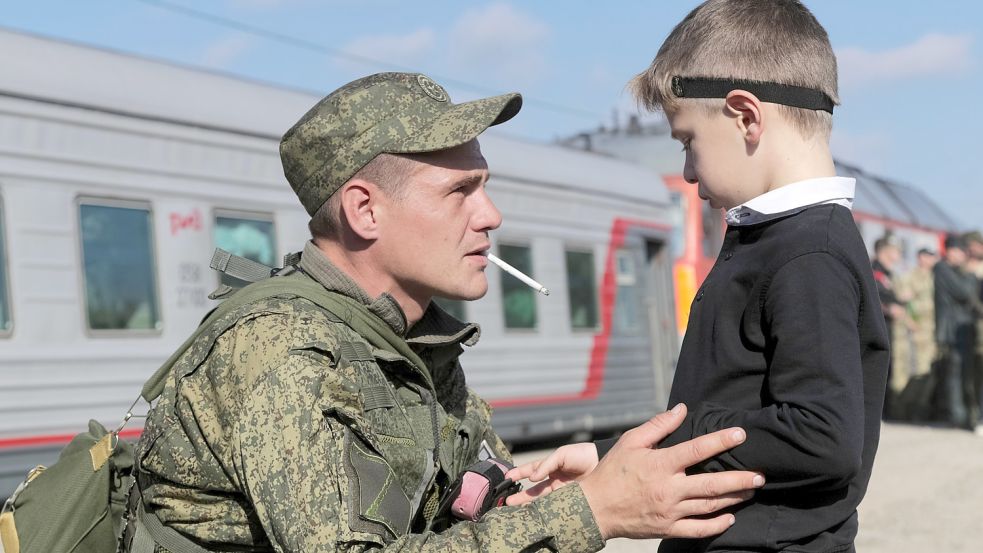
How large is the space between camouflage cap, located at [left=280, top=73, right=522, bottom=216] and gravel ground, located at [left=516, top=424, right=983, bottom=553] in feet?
17.2

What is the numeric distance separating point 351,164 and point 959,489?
794 centimetres

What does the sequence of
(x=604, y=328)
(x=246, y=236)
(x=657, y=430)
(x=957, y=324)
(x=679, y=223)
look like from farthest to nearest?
(x=679, y=223) < (x=957, y=324) < (x=604, y=328) < (x=246, y=236) < (x=657, y=430)

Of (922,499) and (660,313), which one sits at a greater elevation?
(660,313)

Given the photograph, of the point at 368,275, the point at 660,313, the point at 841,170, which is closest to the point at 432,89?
the point at 368,275

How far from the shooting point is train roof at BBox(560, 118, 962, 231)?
54.5 feet

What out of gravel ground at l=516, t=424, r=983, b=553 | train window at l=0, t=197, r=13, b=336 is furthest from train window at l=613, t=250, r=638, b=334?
train window at l=0, t=197, r=13, b=336

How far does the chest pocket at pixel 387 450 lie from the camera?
2199 mm

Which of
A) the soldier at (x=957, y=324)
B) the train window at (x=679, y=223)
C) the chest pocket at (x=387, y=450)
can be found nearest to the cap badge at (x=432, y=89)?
the chest pocket at (x=387, y=450)

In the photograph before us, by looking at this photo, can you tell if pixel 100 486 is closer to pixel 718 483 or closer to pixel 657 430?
pixel 657 430

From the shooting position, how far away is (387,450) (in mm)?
2385

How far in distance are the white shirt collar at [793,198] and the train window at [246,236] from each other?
6.39 meters

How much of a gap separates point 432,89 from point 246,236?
6168 mm

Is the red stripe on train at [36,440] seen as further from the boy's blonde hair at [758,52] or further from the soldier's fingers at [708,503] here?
the soldier's fingers at [708,503]

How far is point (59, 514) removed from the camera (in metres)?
2.57
